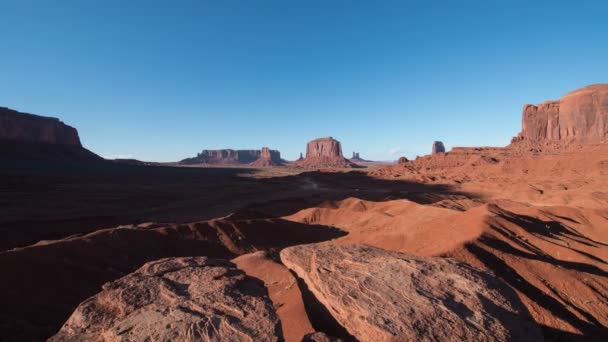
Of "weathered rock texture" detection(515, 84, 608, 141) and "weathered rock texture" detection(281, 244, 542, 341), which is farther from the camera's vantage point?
"weathered rock texture" detection(515, 84, 608, 141)

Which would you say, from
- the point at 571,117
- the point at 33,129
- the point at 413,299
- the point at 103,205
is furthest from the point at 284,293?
the point at 33,129

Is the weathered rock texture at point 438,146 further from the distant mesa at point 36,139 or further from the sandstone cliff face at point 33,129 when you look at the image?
the sandstone cliff face at point 33,129

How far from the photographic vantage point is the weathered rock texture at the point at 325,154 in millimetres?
170375

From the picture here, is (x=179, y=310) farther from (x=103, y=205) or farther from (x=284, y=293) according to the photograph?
(x=103, y=205)

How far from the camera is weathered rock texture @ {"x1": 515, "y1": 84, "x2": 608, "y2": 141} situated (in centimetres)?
7088

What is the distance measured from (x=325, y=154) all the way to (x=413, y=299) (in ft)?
582

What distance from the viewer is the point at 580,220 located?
52.8 feet

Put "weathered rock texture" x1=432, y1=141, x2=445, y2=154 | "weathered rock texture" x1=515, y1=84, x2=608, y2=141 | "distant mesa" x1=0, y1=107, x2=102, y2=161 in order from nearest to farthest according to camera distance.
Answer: "weathered rock texture" x1=515, y1=84, x2=608, y2=141 → "distant mesa" x1=0, y1=107, x2=102, y2=161 → "weathered rock texture" x1=432, y1=141, x2=445, y2=154

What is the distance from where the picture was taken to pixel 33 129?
8831cm

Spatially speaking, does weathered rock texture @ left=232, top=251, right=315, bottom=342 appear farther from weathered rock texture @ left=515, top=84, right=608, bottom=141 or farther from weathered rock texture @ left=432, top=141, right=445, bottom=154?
weathered rock texture @ left=432, top=141, right=445, bottom=154

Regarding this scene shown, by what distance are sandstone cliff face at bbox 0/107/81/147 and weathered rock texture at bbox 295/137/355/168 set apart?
110354mm

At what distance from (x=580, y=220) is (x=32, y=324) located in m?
23.7

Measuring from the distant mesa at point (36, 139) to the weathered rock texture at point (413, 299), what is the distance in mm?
98925

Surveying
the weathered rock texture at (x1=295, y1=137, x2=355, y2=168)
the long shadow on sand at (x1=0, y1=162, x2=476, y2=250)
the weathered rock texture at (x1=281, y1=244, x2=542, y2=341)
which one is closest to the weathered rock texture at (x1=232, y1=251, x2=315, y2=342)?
the weathered rock texture at (x1=281, y1=244, x2=542, y2=341)
